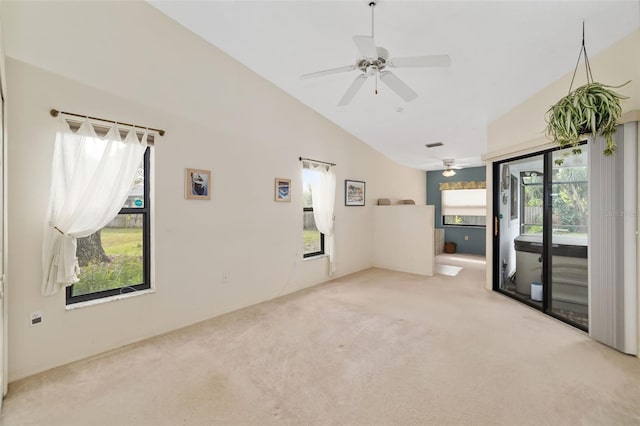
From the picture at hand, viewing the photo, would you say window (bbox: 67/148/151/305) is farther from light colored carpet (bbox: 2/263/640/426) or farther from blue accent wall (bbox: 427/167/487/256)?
blue accent wall (bbox: 427/167/487/256)

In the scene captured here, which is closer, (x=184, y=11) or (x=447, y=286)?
(x=184, y=11)

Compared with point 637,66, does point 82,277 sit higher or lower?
lower

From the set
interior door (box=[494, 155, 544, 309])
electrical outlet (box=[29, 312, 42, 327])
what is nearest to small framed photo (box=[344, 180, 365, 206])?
interior door (box=[494, 155, 544, 309])

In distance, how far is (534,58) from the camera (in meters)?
2.75

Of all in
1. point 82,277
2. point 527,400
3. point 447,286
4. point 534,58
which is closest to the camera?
point 527,400

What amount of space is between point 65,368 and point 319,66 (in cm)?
385

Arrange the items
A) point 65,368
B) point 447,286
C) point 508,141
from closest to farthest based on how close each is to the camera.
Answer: point 65,368 → point 508,141 → point 447,286

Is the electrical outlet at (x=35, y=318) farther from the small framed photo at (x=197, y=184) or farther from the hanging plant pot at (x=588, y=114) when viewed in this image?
the hanging plant pot at (x=588, y=114)

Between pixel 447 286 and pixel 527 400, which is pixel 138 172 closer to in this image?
pixel 527 400

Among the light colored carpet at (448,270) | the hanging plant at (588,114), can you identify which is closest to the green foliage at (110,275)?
the hanging plant at (588,114)

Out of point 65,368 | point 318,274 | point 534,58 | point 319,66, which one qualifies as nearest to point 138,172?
point 65,368

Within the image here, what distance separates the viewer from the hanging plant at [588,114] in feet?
7.04

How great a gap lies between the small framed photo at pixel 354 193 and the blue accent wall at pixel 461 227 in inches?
150

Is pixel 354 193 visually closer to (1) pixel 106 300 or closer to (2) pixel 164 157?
(2) pixel 164 157
